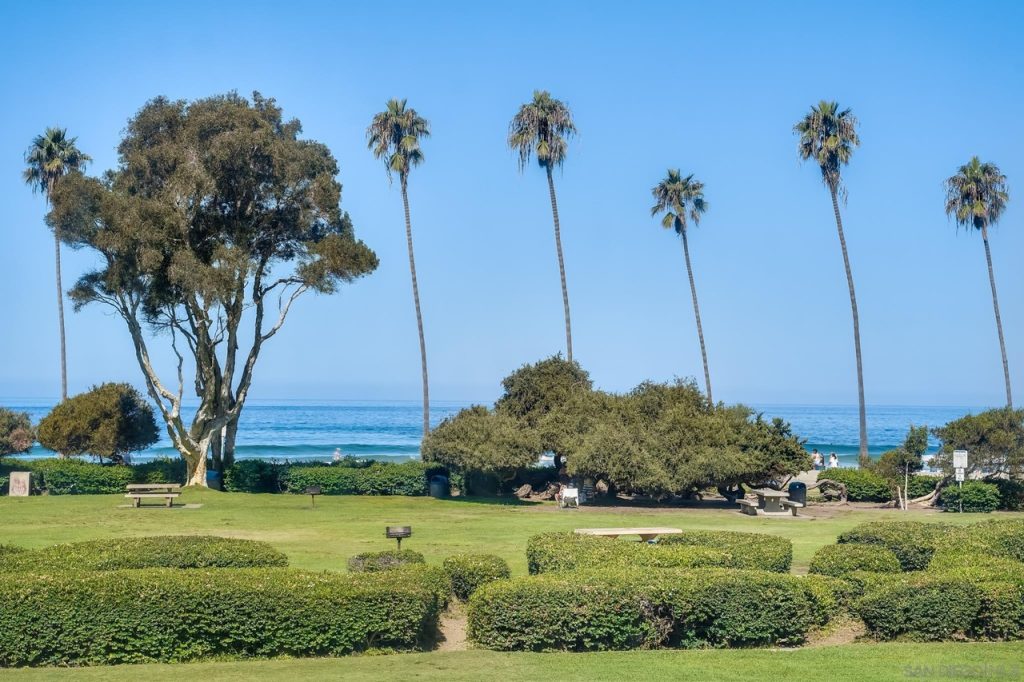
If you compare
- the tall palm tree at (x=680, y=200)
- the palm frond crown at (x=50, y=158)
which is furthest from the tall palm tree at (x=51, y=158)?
the tall palm tree at (x=680, y=200)

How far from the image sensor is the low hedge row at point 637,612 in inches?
527

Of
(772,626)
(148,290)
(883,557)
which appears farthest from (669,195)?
(772,626)

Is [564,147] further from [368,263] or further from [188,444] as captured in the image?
[188,444]

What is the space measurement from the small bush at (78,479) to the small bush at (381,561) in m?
23.7

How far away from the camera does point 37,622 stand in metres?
12.6

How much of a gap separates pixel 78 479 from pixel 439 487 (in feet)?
41.6

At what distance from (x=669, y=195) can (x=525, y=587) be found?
4438 centimetres

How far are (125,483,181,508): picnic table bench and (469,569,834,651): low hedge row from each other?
20.8 m

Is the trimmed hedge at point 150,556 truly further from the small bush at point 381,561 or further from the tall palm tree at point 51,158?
the tall palm tree at point 51,158

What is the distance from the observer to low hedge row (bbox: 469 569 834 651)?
13398 millimetres

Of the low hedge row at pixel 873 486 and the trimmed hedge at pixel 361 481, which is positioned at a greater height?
the trimmed hedge at pixel 361 481

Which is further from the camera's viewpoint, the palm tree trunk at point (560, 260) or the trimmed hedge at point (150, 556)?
the palm tree trunk at point (560, 260)

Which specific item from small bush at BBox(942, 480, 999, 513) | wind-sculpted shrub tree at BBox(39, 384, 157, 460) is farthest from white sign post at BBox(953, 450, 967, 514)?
wind-sculpted shrub tree at BBox(39, 384, 157, 460)

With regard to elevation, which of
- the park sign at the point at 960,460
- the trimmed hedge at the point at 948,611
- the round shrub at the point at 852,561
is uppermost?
the park sign at the point at 960,460
